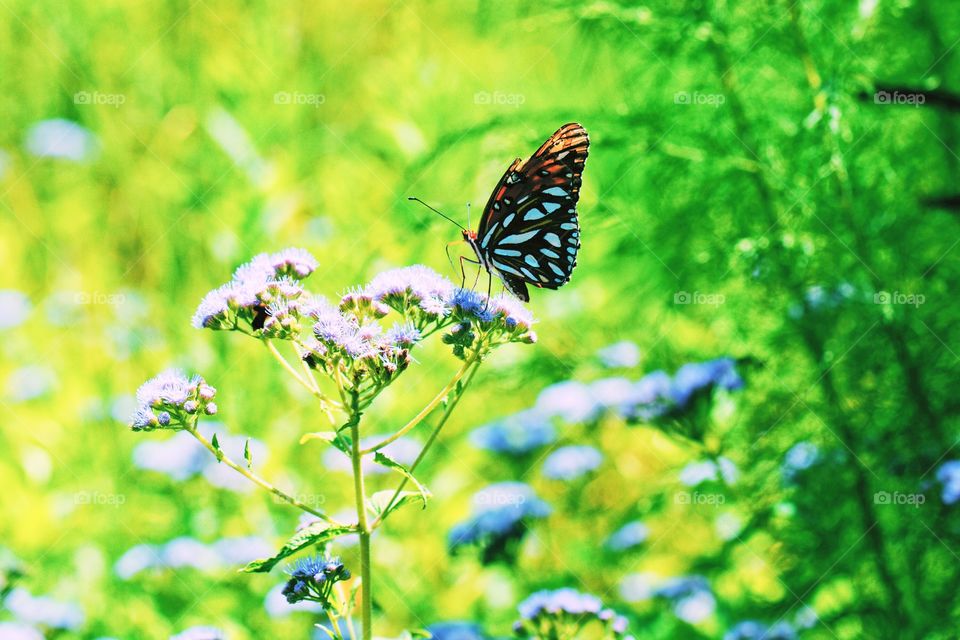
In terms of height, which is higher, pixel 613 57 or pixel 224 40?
pixel 224 40

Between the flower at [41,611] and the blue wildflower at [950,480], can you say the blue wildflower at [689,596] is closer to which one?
the blue wildflower at [950,480]

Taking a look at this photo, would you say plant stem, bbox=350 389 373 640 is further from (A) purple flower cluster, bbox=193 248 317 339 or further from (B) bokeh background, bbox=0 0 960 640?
(B) bokeh background, bbox=0 0 960 640

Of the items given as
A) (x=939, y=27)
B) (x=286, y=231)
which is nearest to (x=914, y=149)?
(x=939, y=27)

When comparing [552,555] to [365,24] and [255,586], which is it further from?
[365,24]

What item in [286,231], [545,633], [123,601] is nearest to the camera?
[545,633]

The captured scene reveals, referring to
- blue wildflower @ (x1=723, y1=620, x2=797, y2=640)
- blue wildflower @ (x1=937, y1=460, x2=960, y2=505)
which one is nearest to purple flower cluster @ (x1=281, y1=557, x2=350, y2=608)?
blue wildflower @ (x1=723, y1=620, x2=797, y2=640)

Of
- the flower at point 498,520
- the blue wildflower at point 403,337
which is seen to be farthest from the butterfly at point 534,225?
the flower at point 498,520
